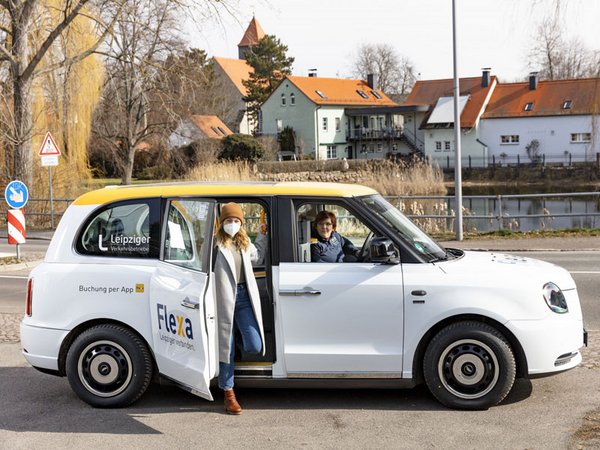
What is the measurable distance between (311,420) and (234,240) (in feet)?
4.82

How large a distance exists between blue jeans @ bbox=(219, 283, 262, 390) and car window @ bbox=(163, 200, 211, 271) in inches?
16.2

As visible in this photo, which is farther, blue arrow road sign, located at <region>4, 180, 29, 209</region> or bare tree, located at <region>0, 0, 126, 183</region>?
bare tree, located at <region>0, 0, 126, 183</region>

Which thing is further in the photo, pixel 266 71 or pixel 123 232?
pixel 266 71

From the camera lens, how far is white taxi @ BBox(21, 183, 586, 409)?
647 cm

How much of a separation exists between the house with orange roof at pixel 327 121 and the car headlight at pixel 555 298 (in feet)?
253

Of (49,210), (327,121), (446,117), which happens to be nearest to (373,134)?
(327,121)

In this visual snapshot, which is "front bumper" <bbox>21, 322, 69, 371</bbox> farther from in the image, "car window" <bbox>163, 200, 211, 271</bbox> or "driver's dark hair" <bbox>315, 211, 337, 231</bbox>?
"driver's dark hair" <bbox>315, 211, 337, 231</bbox>

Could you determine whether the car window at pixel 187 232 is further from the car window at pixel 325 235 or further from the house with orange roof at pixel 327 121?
the house with orange roof at pixel 327 121

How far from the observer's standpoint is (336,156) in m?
86.8

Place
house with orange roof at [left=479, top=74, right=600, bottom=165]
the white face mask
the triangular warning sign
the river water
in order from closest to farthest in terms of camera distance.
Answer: the white face mask
the river water
the triangular warning sign
house with orange roof at [left=479, top=74, right=600, bottom=165]

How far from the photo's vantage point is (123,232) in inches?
275

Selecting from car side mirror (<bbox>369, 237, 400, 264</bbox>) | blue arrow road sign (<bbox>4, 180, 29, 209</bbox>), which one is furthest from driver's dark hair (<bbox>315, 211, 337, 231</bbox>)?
blue arrow road sign (<bbox>4, 180, 29, 209</bbox>)

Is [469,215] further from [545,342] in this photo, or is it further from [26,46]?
[545,342]

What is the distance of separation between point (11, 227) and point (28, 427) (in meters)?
12.7
